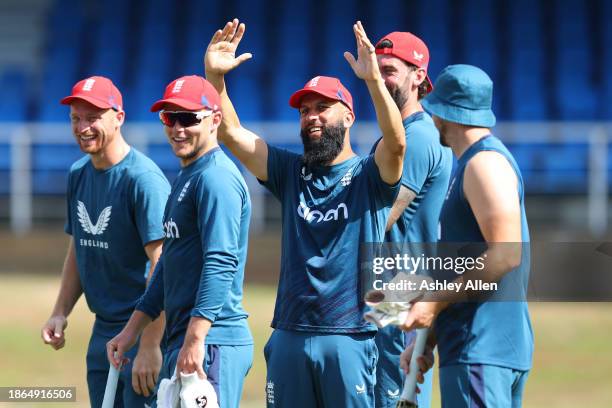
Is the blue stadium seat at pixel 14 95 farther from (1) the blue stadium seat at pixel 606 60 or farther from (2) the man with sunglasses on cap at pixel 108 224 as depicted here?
(2) the man with sunglasses on cap at pixel 108 224

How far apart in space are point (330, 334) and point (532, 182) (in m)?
12.4

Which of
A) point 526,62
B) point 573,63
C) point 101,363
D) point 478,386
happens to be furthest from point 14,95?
point 478,386

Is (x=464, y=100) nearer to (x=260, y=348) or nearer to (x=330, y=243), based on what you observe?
(x=330, y=243)

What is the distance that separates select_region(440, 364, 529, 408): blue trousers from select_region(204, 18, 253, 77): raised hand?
204cm

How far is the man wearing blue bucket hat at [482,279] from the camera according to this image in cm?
540

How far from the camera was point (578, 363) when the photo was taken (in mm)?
12164

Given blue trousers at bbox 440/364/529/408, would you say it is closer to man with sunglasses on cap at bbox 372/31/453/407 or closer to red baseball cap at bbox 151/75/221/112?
man with sunglasses on cap at bbox 372/31/453/407

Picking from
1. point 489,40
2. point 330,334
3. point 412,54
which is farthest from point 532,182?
point 330,334

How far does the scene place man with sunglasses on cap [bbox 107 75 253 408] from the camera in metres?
5.86

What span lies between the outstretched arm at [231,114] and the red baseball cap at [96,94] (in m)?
0.80

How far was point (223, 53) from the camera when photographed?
6.50 meters

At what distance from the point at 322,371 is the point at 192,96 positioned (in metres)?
1.56

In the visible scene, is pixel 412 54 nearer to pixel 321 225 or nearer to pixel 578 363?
pixel 321 225

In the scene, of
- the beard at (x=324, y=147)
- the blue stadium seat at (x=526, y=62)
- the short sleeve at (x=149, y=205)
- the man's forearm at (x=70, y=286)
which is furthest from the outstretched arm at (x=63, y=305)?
the blue stadium seat at (x=526, y=62)
